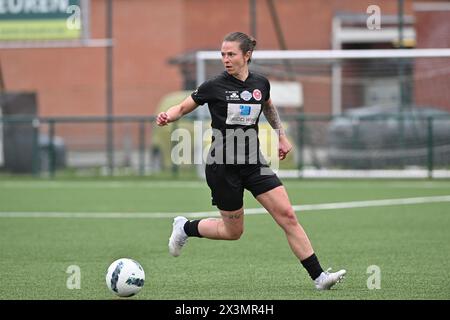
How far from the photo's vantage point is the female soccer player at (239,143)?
27.6 ft

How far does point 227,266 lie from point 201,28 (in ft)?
85.2

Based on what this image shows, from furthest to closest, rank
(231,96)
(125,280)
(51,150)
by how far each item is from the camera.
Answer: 1. (51,150)
2. (231,96)
3. (125,280)

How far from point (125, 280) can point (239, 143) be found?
4.78ft

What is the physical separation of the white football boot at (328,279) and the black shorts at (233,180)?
0.82 metres

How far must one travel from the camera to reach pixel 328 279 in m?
8.23

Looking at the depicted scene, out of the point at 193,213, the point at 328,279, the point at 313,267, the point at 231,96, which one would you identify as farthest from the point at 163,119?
the point at 193,213

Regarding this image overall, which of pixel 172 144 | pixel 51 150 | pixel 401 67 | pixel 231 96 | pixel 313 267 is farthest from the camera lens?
pixel 172 144

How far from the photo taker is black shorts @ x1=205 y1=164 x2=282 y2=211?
→ 8551 mm

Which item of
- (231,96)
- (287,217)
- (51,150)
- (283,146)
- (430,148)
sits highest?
(231,96)

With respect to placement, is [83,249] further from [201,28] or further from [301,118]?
[201,28]

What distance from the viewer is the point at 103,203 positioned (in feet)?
56.3

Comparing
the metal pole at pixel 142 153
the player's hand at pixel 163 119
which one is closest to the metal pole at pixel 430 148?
the metal pole at pixel 142 153

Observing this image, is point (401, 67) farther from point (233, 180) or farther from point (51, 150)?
point (233, 180)
